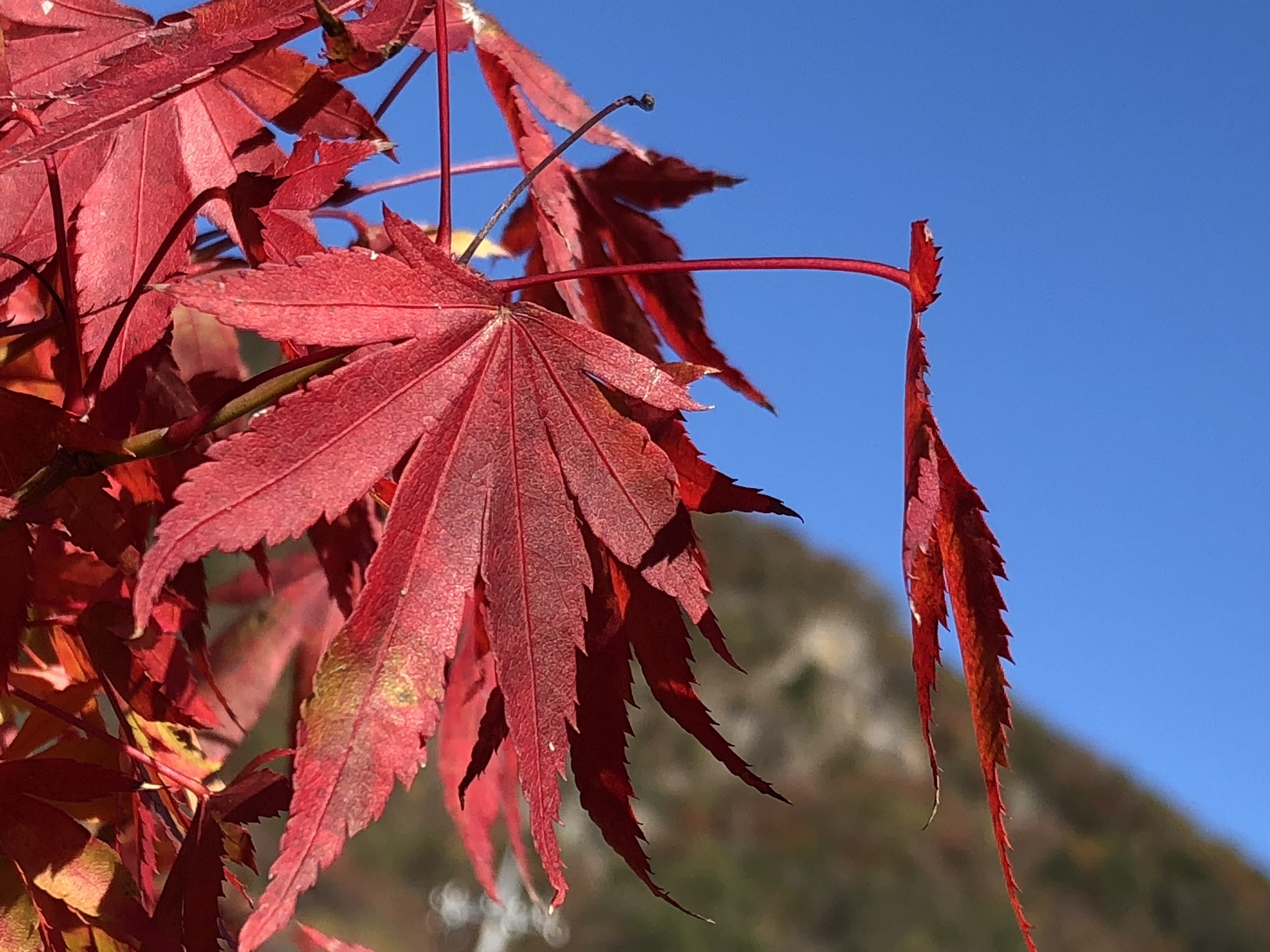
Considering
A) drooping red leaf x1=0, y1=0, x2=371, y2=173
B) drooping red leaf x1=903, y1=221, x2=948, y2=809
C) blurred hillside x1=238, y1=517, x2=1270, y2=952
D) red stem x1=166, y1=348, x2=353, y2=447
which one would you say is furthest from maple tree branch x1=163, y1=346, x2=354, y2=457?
blurred hillside x1=238, y1=517, x2=1270, y2=952

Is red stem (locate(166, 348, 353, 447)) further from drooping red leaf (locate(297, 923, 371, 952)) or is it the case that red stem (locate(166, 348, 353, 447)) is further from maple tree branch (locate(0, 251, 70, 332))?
drooping red leaf (locate(297, 923, 371, 952))

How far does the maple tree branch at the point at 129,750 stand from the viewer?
0.56m

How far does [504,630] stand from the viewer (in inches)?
18.4

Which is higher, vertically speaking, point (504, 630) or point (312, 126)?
point (312, 126)

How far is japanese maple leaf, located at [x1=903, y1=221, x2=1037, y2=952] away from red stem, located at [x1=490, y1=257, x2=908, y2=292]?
27 millimetres

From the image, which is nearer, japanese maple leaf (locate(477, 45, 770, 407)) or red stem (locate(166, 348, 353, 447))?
red stem (locate(166, 348, 353, 447))

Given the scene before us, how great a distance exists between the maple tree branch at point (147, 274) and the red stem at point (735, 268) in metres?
0.13

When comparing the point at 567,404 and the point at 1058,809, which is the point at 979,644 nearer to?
the point at 567,404

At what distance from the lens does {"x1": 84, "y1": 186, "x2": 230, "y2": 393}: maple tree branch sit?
0.52 meters

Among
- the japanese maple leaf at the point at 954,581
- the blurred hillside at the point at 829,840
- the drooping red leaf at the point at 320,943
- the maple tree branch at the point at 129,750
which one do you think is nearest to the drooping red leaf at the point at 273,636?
the drooping red leaf at the point at 320,943

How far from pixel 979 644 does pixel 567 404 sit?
18cm

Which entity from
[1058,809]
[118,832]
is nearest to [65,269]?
[118,832]

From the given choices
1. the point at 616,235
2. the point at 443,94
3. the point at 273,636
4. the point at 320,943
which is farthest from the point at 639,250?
the point at 273,636

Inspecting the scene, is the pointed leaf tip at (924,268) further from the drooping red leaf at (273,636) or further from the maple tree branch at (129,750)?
the drooping red leaf at (273,636)
